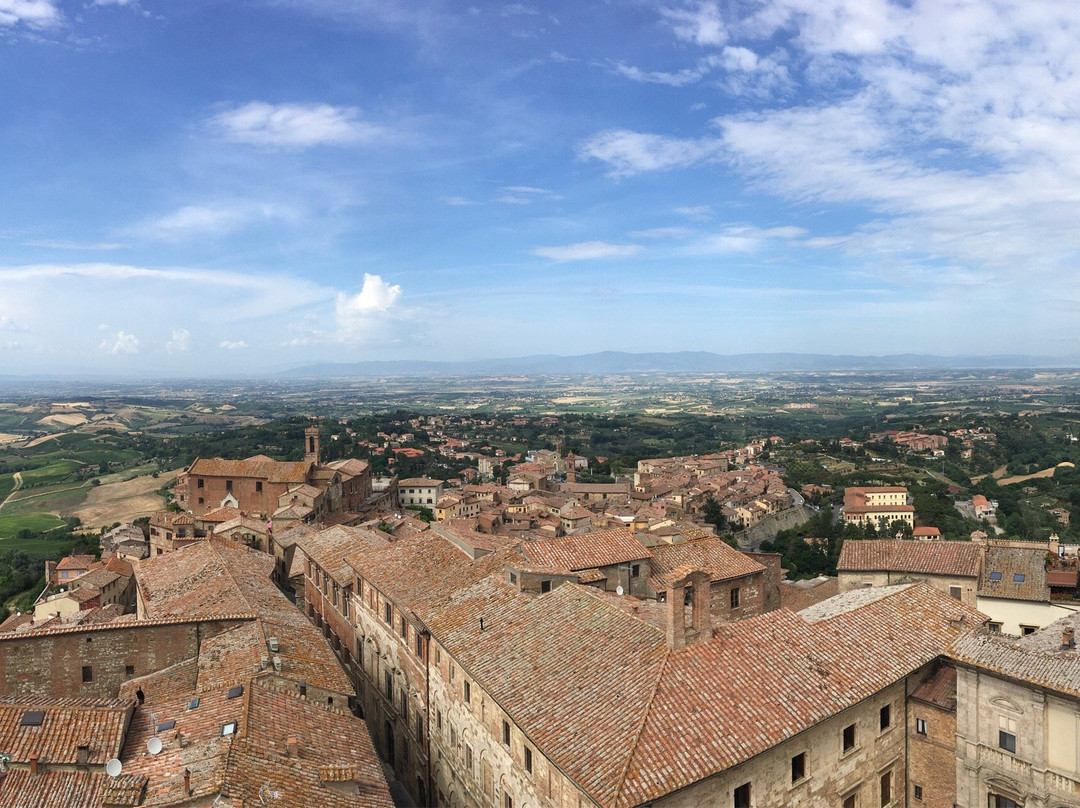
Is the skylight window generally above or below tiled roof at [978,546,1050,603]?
above

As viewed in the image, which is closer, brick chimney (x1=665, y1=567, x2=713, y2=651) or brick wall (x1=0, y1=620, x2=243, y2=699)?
brick chimney (x1=665, y1=567, x2=713, y2=651)

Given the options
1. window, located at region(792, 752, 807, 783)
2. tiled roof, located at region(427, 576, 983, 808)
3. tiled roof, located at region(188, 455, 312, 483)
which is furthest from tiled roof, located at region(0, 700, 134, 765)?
tiled roof, located at region(188, 455, 312, 483)

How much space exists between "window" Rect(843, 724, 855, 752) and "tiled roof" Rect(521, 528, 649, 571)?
30.8 ft

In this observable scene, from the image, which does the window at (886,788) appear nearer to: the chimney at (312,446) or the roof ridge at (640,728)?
the roof ridge at (640,728)

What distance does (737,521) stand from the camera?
262 ft

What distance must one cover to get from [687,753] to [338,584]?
19732 millimetres

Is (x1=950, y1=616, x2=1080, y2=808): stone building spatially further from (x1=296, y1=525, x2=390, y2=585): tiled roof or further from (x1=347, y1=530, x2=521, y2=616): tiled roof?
(x1=296, y1=525, x2=390, y2=585): tiled roof

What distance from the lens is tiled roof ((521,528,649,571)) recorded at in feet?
76.7

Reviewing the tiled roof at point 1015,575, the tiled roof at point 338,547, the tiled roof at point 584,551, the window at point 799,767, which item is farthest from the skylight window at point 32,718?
the tiled roof at point 1015,575

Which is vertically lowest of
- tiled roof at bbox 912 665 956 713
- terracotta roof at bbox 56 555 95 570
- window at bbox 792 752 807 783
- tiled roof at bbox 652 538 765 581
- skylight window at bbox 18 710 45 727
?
terracotta roof at bbox 56 555 95 570

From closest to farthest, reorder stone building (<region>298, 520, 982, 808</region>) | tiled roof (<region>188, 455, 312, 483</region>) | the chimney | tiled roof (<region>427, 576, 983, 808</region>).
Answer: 1. tiled roof (<region>427, 576, 983, 808</region>)
2. stone building (<region>298, 520, 982, 808</region>)
3. tiled roof (<region>188, 455, 312, 483</region>)
4. the chimney

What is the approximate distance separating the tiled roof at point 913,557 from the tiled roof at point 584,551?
13601 mm

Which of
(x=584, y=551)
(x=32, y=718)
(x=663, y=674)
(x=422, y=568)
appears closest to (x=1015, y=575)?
(x=584, y=551)

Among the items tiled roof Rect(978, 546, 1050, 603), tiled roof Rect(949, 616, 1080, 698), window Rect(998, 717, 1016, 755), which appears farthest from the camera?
tiled roof Rect(978, 546, 1050, 603)
